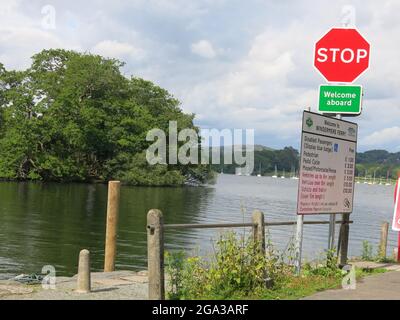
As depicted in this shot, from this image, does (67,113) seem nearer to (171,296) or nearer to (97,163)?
(97,163)

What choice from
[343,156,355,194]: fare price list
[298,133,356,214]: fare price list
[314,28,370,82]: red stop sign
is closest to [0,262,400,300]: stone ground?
[298,133,356,214]: fare price list

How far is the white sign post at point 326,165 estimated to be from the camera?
9.26 meters

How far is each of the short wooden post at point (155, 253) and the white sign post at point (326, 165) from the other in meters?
2.90

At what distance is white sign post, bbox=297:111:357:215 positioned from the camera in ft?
30.4

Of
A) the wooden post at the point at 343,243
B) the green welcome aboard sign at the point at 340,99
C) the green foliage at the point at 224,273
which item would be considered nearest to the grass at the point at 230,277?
the green foliage at the point at 224,273

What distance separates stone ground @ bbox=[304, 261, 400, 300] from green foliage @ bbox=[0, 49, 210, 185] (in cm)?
5628

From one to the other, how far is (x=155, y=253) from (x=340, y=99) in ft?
16.0

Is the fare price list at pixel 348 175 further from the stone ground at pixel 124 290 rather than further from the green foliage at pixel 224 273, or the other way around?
the green foliage at pixel 224 273

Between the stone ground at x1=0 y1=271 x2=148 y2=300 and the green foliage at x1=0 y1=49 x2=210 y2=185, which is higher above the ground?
the green foliage at x1=0 y1=49 x2=210 y2=185

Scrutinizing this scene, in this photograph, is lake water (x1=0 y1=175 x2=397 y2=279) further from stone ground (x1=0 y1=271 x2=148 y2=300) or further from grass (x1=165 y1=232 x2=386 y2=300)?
stone ground (x1=0 y1=271 x2=148 y2=300)

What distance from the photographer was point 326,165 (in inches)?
386

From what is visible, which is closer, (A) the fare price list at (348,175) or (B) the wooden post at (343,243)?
(A) the fare price list at (348,175)

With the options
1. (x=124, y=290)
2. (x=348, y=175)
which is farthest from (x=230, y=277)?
(x=348, y=175)
